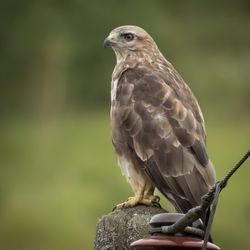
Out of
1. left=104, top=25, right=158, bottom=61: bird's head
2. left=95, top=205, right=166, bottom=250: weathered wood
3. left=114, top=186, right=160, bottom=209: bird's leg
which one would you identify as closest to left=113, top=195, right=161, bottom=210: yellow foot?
left=114, top=186, right=160, bottom=209: bird's leg

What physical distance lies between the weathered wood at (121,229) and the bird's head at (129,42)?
2.37 m

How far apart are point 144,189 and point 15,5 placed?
10133 millimetres

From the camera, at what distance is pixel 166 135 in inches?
229

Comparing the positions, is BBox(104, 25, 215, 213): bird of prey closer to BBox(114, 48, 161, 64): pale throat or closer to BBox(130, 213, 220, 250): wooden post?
BBox(114, 48, 161, 64): pale throat

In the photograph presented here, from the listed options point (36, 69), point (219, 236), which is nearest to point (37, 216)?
point (219, 236)

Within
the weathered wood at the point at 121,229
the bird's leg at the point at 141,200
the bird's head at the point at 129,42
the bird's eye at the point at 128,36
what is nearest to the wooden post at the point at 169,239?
the weathered wood at the point at 121,229

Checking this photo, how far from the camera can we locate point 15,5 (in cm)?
1550

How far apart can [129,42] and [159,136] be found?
1.09 m

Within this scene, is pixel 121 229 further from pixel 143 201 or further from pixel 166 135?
pixel 166 135

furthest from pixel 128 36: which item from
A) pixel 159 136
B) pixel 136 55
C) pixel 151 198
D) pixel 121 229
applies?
pixel 121 229

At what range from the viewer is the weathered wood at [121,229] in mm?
4242

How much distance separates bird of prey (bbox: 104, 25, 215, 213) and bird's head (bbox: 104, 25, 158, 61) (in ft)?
0.86

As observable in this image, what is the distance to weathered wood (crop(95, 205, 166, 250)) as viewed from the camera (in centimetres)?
424

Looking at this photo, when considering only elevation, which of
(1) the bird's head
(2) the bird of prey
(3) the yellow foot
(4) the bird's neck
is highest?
(1) the bird's head
